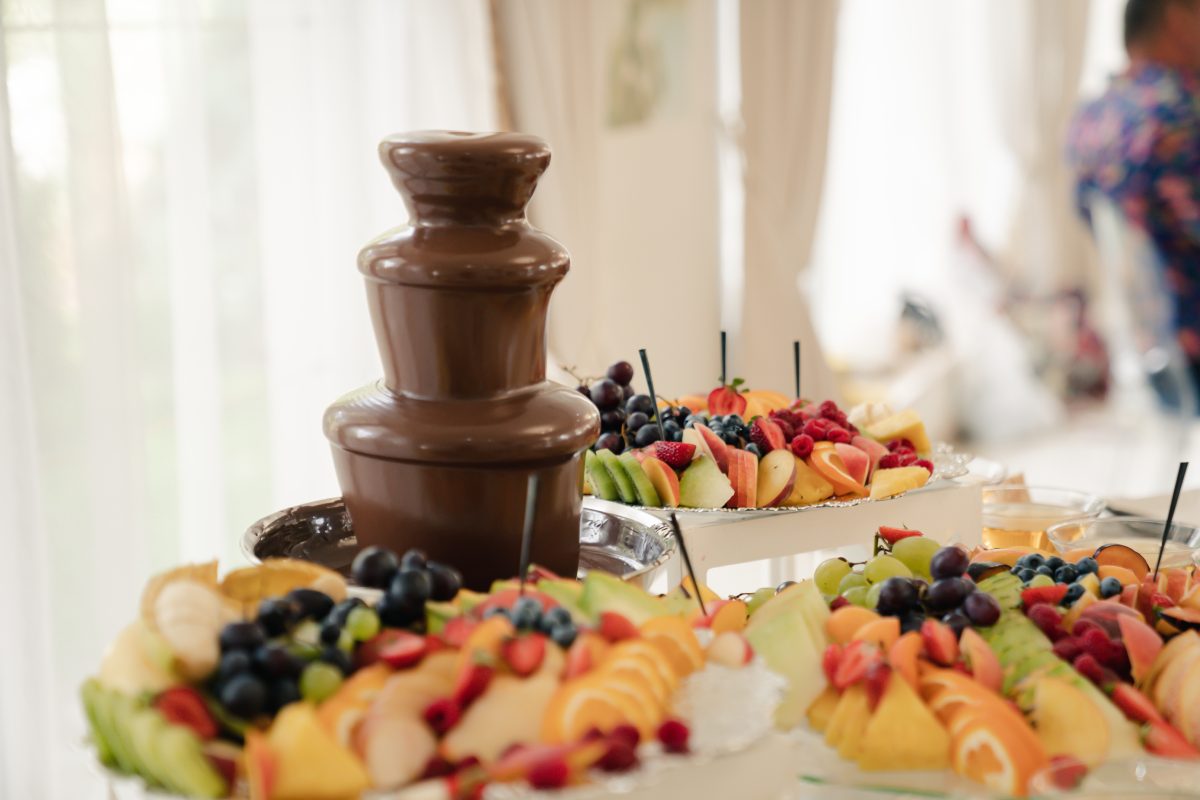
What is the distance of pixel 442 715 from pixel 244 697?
0.12m

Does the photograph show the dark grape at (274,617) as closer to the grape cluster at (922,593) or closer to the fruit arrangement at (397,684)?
the fruit arrangement at (397,684)

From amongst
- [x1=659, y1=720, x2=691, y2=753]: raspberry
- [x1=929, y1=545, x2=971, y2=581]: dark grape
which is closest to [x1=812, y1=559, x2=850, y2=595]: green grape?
[x1=929, y1=545, x2=971, y2=581]: dark grape

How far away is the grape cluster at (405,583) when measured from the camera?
92 cm

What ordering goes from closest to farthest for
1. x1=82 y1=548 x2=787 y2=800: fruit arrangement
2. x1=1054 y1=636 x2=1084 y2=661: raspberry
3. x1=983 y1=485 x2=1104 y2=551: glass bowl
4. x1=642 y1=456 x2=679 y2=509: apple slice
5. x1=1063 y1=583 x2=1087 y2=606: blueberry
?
x1=82 y1=548 x2=787 y2=800: fruit arrangement, x1=1054 y1=636 x2=1084 y2=661: raspberry, x1=1063 y1=583 x2=1087 y2=606: blueberry, x1=642 y1=456 x2=679 y2=509: apple slice, x1=983 y1=485 x2=1104 y2=551: glass bowl

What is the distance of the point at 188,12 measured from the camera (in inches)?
106

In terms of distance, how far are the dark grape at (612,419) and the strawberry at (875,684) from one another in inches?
31.4

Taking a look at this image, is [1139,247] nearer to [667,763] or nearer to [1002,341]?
[1002,341]

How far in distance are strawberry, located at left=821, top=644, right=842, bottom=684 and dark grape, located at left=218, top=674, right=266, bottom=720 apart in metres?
0.40

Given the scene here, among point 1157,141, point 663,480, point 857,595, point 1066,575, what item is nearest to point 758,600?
point 857,595

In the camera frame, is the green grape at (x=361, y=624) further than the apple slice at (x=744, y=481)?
No

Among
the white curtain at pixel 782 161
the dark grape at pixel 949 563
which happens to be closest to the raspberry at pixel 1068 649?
the dark grape at pixel 949 563

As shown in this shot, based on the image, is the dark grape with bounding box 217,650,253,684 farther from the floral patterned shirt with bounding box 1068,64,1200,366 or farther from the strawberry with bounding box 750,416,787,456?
the floral patterned shirt with bounding box 1068,64,1200,366

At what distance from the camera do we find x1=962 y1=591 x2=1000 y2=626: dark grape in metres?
1.02

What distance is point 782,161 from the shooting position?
3934mm
